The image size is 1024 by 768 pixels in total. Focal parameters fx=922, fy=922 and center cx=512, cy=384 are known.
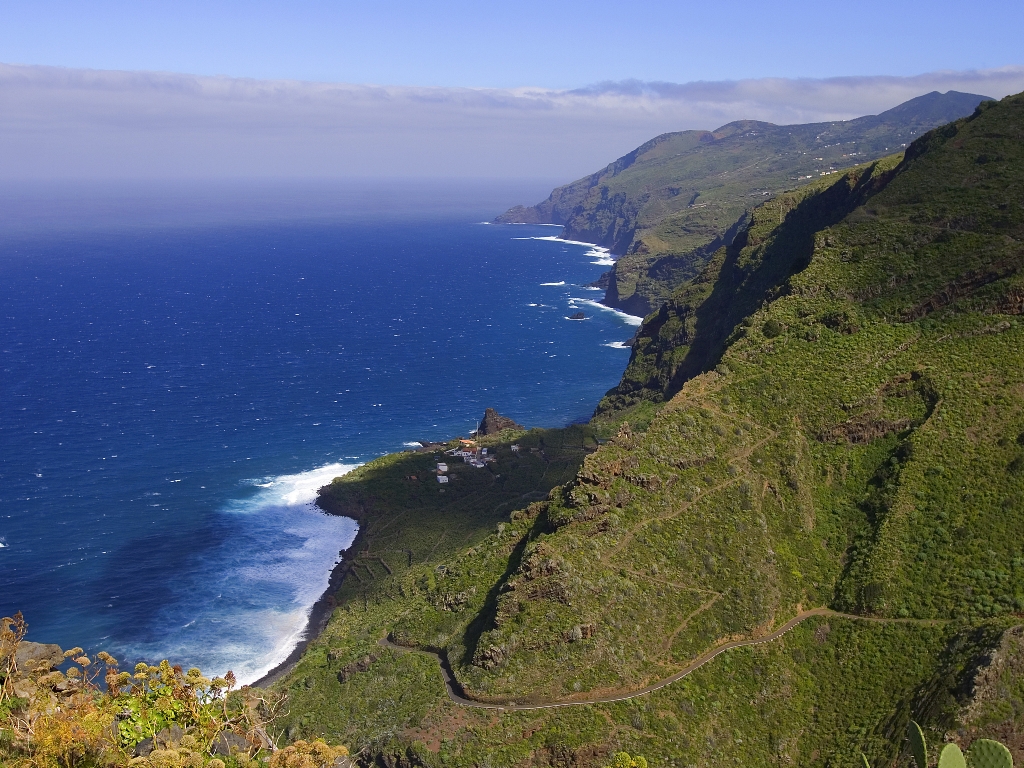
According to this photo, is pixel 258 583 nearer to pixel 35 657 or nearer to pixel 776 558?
pixel 776 558

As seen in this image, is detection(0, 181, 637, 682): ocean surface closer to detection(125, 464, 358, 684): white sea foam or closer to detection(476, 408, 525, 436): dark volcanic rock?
detection(125, 464, 358, 684): white sea foam

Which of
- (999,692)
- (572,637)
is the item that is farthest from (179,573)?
(999,692)

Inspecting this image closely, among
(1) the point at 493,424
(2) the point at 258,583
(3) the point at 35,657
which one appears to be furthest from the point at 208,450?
(3) the point at 35,657

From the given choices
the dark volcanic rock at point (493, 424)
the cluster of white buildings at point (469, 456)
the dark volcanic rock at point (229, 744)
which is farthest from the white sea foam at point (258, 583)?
the dark volcanic rock at point (229, 744)

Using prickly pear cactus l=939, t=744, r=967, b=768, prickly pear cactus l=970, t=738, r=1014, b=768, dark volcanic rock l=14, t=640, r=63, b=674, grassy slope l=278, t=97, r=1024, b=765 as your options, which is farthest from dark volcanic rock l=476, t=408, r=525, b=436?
prickly pear cactus l=939, t=744, r=967, b=768

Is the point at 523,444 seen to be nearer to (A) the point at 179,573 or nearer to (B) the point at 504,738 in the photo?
(A) the point at 179,573

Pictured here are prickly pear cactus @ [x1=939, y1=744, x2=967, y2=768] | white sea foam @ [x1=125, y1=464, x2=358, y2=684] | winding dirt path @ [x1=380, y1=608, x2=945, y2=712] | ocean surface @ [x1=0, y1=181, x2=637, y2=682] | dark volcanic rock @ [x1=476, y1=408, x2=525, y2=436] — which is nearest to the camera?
prickly pear cactus @ [x1=939, y1=744, x2=967, y2=768]

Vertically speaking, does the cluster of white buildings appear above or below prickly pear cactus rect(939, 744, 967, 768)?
below
